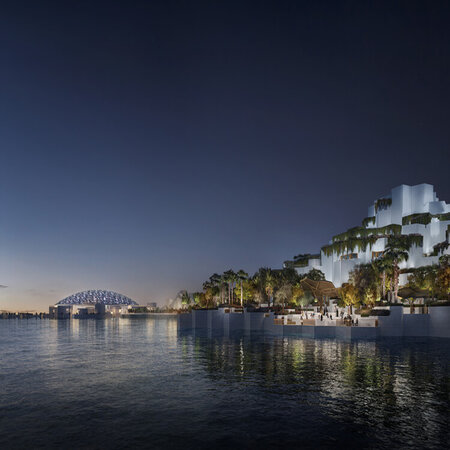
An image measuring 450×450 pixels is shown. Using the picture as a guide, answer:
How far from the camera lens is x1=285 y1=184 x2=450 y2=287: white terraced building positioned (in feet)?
259

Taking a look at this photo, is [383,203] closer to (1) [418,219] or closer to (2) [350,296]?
(1) [418,219]

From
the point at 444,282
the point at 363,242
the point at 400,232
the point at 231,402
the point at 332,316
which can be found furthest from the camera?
the point at 363,242

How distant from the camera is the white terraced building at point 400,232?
259 feet

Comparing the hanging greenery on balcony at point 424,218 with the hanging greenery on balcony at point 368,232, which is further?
the hanging greenery on balcony at point 368,232

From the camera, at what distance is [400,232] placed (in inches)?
3386

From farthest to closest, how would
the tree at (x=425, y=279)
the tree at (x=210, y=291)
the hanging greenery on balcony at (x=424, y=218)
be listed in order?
the tree at (x=210, y=291) → the hanging greenery on balcony at (x=424, y=218) → the tree at (x=425, y=279)

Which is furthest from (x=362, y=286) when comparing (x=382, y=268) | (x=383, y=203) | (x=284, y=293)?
(x=383, y=203)

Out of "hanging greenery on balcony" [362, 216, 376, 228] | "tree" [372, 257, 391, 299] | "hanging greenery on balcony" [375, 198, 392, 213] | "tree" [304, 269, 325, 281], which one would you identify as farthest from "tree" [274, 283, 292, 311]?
"hanging greenery on balcony" [375, 198, 392, 213]

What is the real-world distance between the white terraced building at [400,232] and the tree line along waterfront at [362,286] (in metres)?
2.67

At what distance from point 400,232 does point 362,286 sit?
17344mm

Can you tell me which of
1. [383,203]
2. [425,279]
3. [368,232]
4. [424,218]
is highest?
[383,203]

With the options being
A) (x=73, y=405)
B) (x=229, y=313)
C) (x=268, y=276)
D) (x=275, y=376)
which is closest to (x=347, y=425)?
(x=275, y=376)

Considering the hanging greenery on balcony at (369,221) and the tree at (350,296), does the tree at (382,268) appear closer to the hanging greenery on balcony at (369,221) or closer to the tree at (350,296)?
the tree at (350,296)

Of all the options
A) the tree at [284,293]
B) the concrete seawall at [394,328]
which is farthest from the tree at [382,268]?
the tree at [284,293]
